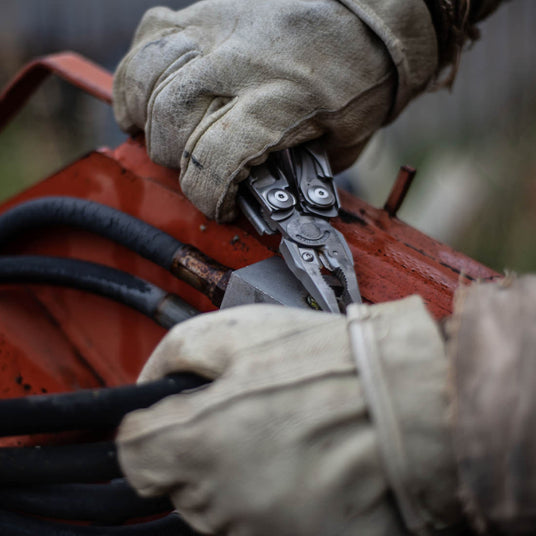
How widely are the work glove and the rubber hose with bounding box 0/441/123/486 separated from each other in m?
0.47

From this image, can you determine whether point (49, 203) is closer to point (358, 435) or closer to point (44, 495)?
point (44, 495)

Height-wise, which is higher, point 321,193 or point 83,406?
point 83,406

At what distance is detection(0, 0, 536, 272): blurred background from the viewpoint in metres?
3.31

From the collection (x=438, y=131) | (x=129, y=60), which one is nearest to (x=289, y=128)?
(x=129, y=60)

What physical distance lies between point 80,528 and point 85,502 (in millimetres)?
48

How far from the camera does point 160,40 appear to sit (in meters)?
1.07

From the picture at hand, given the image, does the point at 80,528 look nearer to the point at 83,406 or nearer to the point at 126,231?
the point at 83,406

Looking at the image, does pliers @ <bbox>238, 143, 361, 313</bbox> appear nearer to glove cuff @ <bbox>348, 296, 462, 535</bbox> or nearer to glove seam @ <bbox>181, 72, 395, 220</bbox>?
glove seam @ <bbox>181, 72, 395, 220</bbox>

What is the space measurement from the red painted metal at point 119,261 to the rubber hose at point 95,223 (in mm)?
53

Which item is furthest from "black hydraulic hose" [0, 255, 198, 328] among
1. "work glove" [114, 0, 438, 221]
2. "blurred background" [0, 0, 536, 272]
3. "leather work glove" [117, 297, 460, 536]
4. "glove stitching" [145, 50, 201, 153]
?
"blurred background" [0, 0, 536, 272]

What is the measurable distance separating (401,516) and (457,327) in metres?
0.20

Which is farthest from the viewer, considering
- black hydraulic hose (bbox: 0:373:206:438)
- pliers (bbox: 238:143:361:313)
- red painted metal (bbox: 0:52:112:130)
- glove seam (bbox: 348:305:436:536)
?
red painted metal (bbox: 0:52:112:130)

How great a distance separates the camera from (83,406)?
65 centimetres

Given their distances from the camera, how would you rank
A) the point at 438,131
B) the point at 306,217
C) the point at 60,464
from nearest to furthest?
the point at 60,464
the point at 306,217
the point at 438,131
